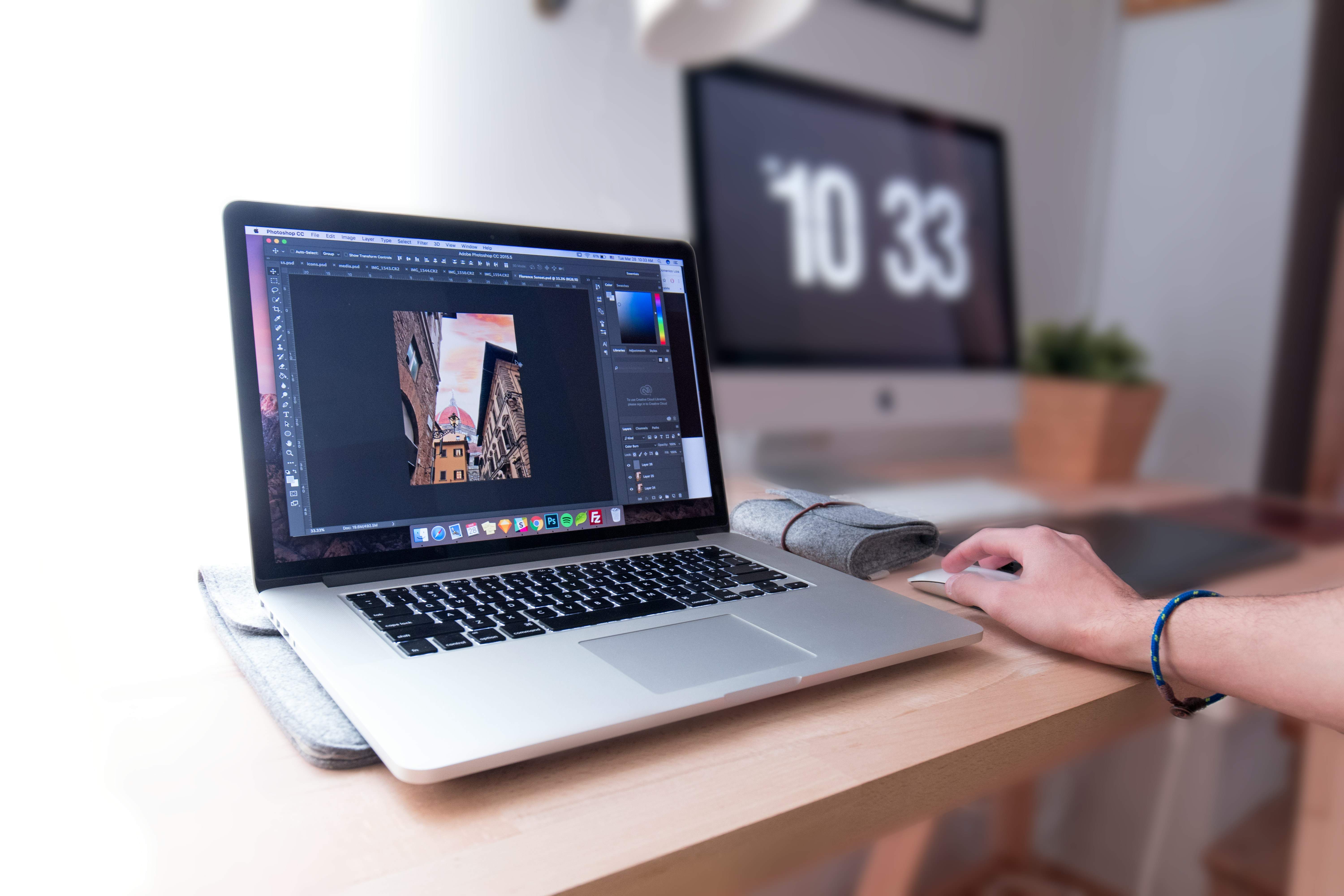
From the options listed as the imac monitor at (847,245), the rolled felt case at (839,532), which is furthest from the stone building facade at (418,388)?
the imac monitor at (847,245)

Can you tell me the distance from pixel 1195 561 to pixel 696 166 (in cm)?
70

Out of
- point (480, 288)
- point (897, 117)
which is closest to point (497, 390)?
point (480, 288)

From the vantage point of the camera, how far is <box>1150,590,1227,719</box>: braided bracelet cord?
19.9 inches

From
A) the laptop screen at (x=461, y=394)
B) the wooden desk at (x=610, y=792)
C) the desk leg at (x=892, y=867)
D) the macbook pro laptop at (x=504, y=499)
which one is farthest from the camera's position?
the desk leg at (x=892, y=867)

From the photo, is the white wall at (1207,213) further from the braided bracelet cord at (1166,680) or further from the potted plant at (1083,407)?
the braided bracelet cord at (1166,680)

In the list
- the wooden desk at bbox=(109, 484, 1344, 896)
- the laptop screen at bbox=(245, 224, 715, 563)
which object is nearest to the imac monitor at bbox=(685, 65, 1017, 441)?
the laptop screen at bbox=(245, 224, 715, 563)

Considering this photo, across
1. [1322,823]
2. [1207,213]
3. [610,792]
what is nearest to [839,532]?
[610,792]

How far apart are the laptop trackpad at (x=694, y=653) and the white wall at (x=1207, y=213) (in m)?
1.71

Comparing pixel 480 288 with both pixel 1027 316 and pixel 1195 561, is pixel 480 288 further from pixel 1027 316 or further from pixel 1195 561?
pixel 1027 316

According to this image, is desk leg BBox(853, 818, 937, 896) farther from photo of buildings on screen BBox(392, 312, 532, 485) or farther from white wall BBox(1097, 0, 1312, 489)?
white wall BBox(1097, 0, 1312, 489)

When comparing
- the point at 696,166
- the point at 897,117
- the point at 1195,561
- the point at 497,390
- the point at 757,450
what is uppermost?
the point at 897,117

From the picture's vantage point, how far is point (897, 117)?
4.20 feet

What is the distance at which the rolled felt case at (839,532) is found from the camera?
2.20 feet

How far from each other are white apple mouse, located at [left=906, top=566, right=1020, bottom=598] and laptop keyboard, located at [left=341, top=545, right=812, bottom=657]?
4.7 inches
